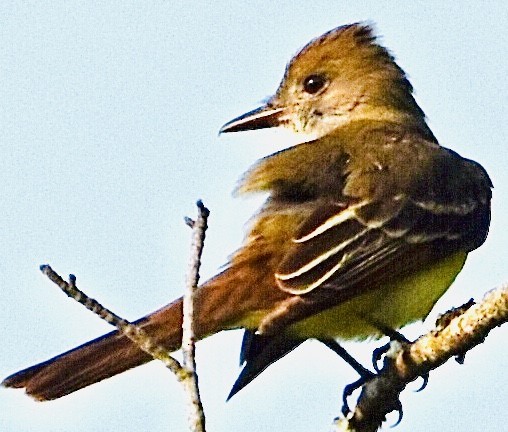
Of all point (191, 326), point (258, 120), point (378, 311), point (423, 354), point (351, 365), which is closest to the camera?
point (191, 326)

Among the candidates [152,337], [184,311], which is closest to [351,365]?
[152,337]

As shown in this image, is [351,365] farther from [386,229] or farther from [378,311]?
[386,229]

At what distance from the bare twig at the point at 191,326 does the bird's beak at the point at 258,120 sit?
367 cm

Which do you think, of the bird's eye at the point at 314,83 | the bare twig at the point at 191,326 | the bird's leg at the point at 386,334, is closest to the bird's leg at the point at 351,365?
the bird's leg at the point at 386,334

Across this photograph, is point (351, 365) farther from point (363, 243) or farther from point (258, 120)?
point (258, 120)

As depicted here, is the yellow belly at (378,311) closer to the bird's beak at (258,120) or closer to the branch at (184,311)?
the branch at (184,311)

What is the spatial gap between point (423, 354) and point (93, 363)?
1.80 m

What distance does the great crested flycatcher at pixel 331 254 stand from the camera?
20.4ft

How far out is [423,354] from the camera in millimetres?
5359

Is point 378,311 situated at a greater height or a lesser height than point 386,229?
lesser

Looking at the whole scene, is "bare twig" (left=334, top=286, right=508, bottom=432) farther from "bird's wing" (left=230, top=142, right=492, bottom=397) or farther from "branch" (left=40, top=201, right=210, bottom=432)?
"branch" (left=40, top=201, right=210, bottom=432)

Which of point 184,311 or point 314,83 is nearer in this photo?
point 184,311

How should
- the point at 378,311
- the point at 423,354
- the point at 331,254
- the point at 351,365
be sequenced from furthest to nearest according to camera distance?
the point at 351,365 → the point at 378,311 → the point at 331,254 → the point at 423,354

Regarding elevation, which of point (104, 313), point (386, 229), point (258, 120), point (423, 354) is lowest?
point (423, 354)
